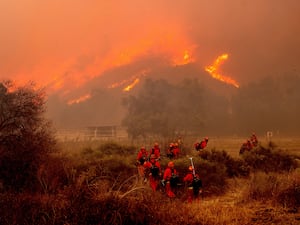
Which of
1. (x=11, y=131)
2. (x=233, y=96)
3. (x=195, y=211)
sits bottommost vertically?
(x=195, y=211)

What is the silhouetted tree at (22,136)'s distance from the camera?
16.1 metres

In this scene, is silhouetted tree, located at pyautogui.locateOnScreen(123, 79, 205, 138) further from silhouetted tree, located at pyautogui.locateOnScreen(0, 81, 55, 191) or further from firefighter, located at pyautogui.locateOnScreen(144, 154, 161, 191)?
firefighter, located at pyautogui.locateOnScreen(144, 154, 161, 191)

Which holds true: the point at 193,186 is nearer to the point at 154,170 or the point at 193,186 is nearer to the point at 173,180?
the point at 173,180

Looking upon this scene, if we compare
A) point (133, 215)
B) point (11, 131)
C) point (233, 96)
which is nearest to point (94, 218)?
point (133, 215)

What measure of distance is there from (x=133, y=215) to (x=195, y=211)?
313 cm

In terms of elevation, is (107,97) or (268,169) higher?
(107,97)

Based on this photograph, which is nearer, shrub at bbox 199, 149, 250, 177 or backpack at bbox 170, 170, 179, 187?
backpack at bbox 170, 170, 179, 187

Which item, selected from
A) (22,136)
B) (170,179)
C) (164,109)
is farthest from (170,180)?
(164,109)

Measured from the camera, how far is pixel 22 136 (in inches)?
703

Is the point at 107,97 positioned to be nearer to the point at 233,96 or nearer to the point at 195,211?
the point at 233,96

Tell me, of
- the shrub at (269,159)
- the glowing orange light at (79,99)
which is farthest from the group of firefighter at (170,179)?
the glowing orange light at (79,99)

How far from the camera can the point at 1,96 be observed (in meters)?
19.1

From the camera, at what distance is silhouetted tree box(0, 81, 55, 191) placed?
16125 millimetres

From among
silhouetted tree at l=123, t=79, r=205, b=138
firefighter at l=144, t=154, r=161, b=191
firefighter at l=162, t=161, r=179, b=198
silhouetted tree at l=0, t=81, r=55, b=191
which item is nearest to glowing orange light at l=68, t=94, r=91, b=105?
silhouetted tree at l=123, t=79, r=205, b=138
